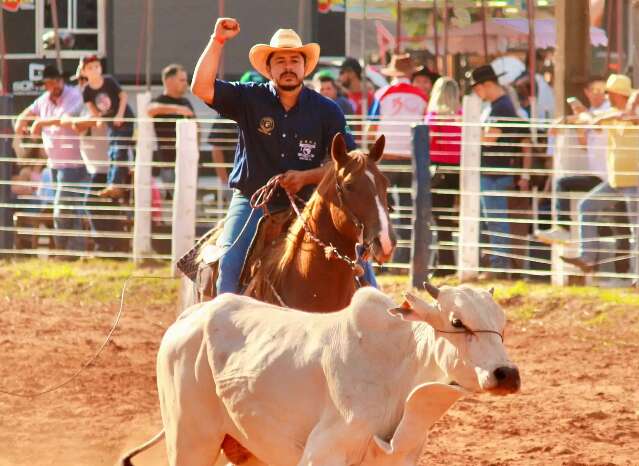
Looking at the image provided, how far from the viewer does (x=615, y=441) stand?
26.4ft

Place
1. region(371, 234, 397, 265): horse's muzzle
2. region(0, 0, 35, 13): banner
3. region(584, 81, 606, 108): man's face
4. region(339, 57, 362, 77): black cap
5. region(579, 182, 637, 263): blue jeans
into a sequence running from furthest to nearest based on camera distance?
region(0, 0, 35, 13): banner
region(339, 57, 362, 77): black cap
region(584, 81, 606, 108): man's face
region(579, 182, 637, 263): blue jeans
region(371, 234, 397, 265): horse's muzzle

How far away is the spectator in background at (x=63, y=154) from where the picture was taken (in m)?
15.8

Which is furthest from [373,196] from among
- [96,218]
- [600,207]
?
[96,218]

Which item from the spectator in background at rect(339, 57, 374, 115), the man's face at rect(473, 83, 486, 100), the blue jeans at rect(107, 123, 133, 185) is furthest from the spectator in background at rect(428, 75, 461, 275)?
the blue jeans at rect(107, 123, 133, 185)

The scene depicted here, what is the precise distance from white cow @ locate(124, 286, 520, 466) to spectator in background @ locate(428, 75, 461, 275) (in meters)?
8.54

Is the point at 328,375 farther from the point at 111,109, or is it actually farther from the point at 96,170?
the point at 96,170

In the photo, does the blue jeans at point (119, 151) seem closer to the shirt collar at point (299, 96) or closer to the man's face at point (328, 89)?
the man's face at point (328, 89)

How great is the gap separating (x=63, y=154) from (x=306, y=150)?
9.04 meters

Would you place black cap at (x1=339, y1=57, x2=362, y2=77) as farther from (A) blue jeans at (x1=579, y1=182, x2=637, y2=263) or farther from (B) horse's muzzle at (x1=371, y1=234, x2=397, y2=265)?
(B) horse's muzzle at (x1=371, y1=234, x2=397, y2=265)

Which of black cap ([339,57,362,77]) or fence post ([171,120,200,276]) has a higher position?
black cap ([339,57,362,77])

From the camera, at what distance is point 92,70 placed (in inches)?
611

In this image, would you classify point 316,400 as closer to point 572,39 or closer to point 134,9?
point 572,39

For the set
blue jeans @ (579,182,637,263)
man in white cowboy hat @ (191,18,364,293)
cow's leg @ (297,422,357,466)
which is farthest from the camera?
blue jeans @ (579,182,637,263)

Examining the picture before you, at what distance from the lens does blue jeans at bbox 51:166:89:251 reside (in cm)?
1588
